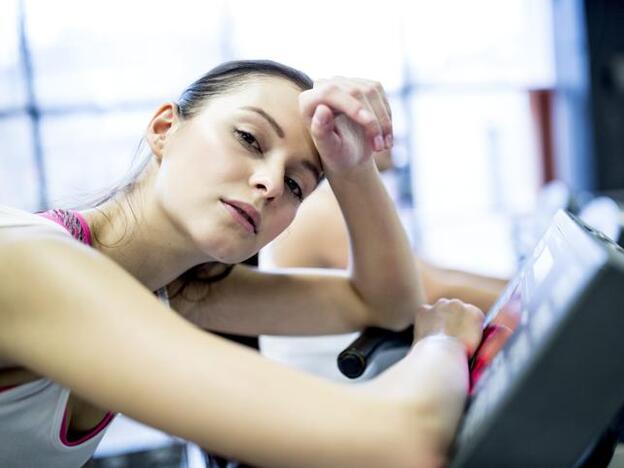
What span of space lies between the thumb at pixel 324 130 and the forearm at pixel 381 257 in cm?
18

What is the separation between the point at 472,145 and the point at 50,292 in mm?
4830

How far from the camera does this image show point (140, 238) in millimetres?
993

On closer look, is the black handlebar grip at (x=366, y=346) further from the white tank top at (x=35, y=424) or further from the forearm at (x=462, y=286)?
the white tank top at (x=35, y=424)

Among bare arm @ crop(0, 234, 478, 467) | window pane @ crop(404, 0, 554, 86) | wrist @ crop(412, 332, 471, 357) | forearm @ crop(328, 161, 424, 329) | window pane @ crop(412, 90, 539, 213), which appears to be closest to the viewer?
bare arm @ crop(0, 234, 478, 467)

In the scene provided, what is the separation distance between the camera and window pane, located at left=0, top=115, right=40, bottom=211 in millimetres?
4465

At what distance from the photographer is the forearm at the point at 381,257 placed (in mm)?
1115

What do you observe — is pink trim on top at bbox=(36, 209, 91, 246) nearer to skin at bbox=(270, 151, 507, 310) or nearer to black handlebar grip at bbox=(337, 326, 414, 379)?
black handlebar grip at bbox=(337, 326, 414, 379)

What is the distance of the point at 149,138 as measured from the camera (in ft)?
3.36

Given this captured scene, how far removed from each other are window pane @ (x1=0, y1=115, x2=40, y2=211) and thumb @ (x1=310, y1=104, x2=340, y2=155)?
3923 millimetres

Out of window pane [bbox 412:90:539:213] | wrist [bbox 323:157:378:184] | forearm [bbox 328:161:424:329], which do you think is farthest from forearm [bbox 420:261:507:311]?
window pane [bbox 412:90:539:213]

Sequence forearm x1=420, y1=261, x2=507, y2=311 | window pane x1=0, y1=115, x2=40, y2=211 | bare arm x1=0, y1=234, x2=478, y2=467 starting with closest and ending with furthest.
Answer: bare arm x1=0, y1=234, x2=478, y2=467, forearm x1=420, y1=261, x2=507, y2=311, window pane x1=0, y1=115, x2=40, y2=211

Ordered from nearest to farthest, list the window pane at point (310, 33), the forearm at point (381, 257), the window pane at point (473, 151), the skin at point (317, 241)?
the forearm at point (381, 257)
the skin at point (317, 241)
the window pane at point (310, 33)
the window pane at point (473, 151)

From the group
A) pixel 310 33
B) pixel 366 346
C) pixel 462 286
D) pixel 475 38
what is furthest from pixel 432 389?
pixel 475 38

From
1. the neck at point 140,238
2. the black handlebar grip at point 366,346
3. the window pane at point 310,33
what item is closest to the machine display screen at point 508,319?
the black handlebar grip at point 366,346
